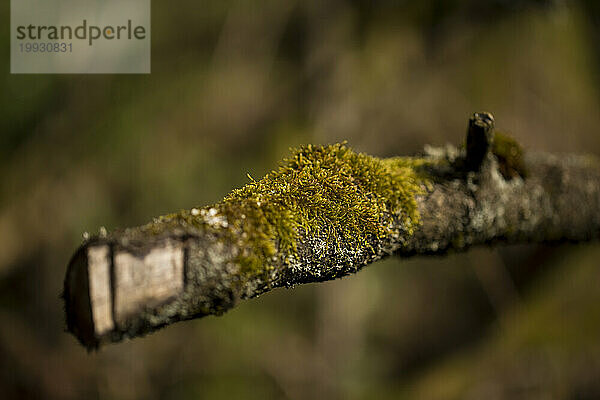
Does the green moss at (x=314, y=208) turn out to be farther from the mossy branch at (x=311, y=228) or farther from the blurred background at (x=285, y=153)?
the blurred background at (x=285, y=153)

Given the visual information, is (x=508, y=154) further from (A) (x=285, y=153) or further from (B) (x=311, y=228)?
(A) (x=285, y=153)

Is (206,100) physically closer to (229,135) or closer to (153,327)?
(229,135)

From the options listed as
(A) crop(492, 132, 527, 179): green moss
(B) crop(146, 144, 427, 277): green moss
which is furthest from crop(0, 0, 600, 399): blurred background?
(B) crop(146, 144, 427, 277): green moss

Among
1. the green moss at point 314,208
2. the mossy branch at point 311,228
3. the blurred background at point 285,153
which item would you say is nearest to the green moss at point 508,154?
the mossy branch at point 311,228

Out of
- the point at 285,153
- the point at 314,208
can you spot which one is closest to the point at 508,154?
the point at 314,208

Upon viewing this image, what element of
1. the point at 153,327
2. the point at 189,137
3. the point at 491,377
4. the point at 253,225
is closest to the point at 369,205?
the point at 253,225

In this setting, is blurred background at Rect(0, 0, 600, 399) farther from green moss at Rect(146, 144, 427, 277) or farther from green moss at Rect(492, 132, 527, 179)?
green moss at Rect(146, 144, 427, 277)
